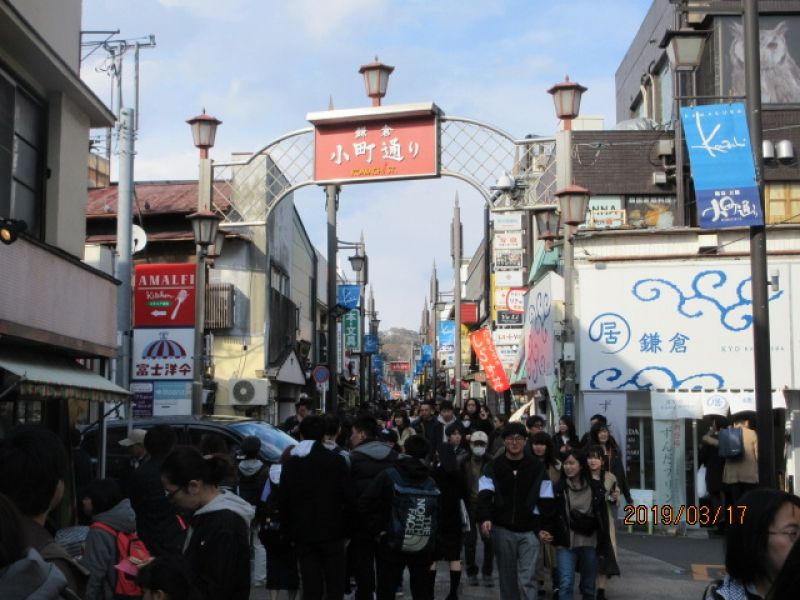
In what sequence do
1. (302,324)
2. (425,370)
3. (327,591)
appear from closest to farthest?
(327,591)
(302,324)
(425,370)

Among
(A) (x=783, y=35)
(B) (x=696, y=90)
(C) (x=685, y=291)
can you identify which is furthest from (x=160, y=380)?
(A) (x=783, y=35)

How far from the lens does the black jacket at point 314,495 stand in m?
9.00

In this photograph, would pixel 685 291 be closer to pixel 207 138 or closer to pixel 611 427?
pixel 611 427

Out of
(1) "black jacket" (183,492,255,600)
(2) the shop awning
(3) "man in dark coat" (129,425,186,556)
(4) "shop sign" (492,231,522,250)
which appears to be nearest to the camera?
(1) "black jacket" (183,492,255,600)

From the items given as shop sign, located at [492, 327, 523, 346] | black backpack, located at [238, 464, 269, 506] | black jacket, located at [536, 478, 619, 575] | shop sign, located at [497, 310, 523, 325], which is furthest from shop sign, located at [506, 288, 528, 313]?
black jacket, located at [536, 478, 619, 575]

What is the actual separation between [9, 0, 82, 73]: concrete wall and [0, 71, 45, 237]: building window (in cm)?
78

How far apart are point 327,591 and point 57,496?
17.5ft

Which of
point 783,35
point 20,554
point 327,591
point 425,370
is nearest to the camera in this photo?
point 20,554

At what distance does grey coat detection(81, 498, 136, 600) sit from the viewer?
6.17 meters

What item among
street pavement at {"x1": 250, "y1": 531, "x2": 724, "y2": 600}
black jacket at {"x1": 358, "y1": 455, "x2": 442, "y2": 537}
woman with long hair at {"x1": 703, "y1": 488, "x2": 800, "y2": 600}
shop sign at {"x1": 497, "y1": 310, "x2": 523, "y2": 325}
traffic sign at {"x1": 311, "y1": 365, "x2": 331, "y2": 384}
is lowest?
street pavement at {"x1": 250, "y1": 531, "x2": 724, "y2": 600}

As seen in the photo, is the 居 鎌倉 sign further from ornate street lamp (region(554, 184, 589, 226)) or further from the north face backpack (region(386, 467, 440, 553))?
the north face backpack (region(386, 467, 440, 553))

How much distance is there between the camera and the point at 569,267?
18234 mm

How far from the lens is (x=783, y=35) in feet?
82.1

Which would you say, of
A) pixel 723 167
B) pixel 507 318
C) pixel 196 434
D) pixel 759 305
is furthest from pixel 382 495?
pixel 507 318
